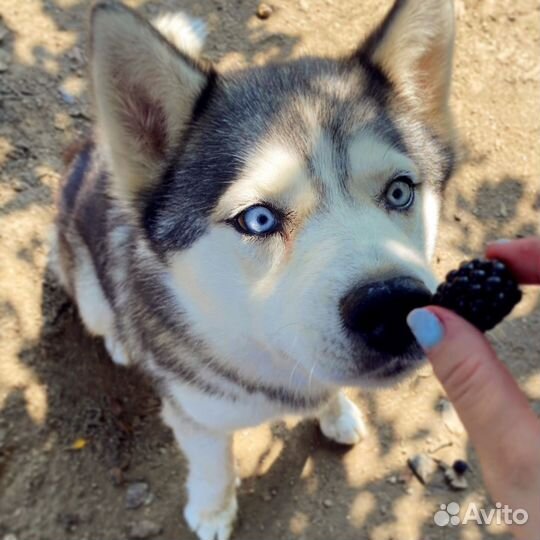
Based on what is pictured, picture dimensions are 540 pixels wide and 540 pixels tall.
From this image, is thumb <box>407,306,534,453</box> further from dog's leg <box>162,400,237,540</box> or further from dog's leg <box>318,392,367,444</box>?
dog's leg <box>318,392,367,444</box>

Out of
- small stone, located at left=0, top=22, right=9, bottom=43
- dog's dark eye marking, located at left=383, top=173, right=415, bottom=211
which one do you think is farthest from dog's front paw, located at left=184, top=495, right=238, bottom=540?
small stone, located at left=0, top=22, right=9, bottom=43

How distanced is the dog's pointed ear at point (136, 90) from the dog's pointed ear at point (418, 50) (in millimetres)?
684

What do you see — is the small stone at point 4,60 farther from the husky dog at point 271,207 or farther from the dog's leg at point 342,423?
the dog's leg at point 342,423

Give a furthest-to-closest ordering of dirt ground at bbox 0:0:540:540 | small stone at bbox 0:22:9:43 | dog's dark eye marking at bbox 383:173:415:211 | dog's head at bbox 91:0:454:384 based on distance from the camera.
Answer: small stone at bbox 0:22:9:43
dirt ground at bbox 0:0:540:540
dog's dark eye marking at bbox 383:173:415:211
dog's head at bbox 91:0:454:384

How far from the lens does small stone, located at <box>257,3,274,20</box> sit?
512 centimetres

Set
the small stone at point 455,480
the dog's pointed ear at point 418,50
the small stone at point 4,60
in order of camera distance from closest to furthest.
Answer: the dog's pointed ear at point 418,50 → the small stone at point 455,480 → the small stone at point 4,60

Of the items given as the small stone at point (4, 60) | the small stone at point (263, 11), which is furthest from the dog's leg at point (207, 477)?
the small stone at point (263, 11)

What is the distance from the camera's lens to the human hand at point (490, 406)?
161cm

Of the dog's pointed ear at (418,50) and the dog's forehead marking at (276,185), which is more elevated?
the dog's pointed ear at (418,50)

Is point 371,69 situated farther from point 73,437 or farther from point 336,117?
point 73,437

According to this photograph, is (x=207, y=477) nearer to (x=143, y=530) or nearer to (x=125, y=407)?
(x=143, y=530)

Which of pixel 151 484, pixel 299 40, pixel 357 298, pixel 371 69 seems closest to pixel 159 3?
pixel 299 40

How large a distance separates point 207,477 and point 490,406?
6.08 ft

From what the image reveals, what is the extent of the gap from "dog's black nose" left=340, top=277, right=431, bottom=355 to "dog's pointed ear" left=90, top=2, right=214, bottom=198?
3.22ft
